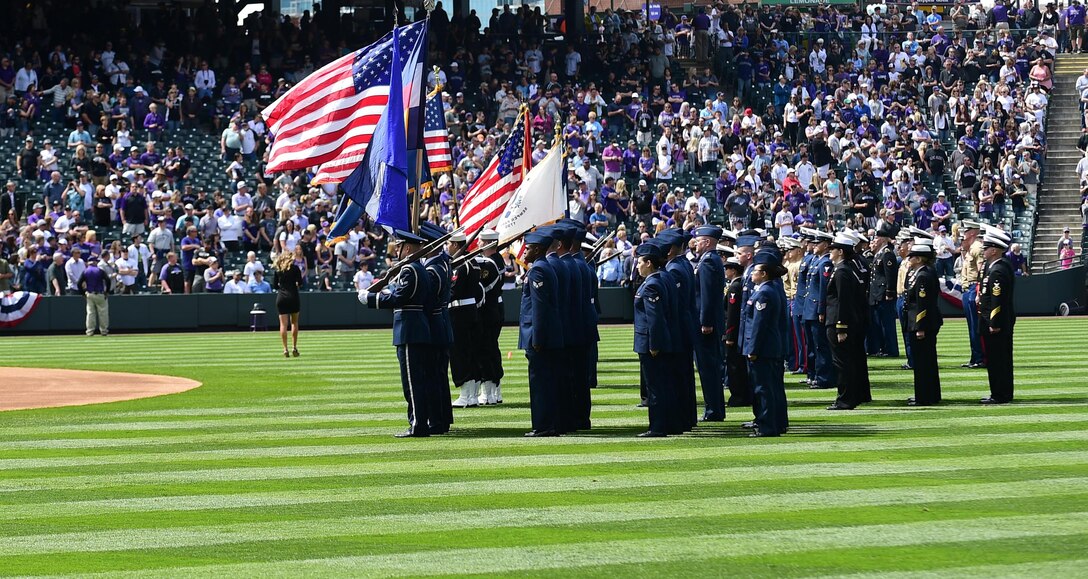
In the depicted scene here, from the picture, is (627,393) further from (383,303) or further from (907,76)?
(907,76)

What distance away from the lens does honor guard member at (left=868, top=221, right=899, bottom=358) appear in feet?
78.2

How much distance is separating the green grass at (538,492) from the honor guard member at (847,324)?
0.28m

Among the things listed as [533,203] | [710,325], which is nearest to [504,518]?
[710,325]

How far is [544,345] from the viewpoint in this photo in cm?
1441

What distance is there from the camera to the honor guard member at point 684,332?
47.3 feet

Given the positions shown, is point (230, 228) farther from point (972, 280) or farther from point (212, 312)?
point (972, 280)

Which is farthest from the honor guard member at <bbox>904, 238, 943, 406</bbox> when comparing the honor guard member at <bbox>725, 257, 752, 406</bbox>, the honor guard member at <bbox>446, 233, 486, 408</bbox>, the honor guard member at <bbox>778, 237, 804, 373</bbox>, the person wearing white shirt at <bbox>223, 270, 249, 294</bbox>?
the person wearing white shirt at <bbox>223, 270, 249, 294</bbox>

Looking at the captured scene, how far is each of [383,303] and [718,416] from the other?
342 cm

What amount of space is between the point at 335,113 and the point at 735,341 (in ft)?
16.4

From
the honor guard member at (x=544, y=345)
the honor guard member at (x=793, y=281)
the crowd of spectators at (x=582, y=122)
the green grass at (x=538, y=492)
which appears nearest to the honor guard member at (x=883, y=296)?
the honor guard member at (x=793, y=281)

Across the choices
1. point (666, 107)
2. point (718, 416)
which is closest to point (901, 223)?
point (666, 107)

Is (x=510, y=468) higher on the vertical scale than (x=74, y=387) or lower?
lower

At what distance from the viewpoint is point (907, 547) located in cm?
845

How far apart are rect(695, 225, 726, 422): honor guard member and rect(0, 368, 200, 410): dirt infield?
7.05 meters
